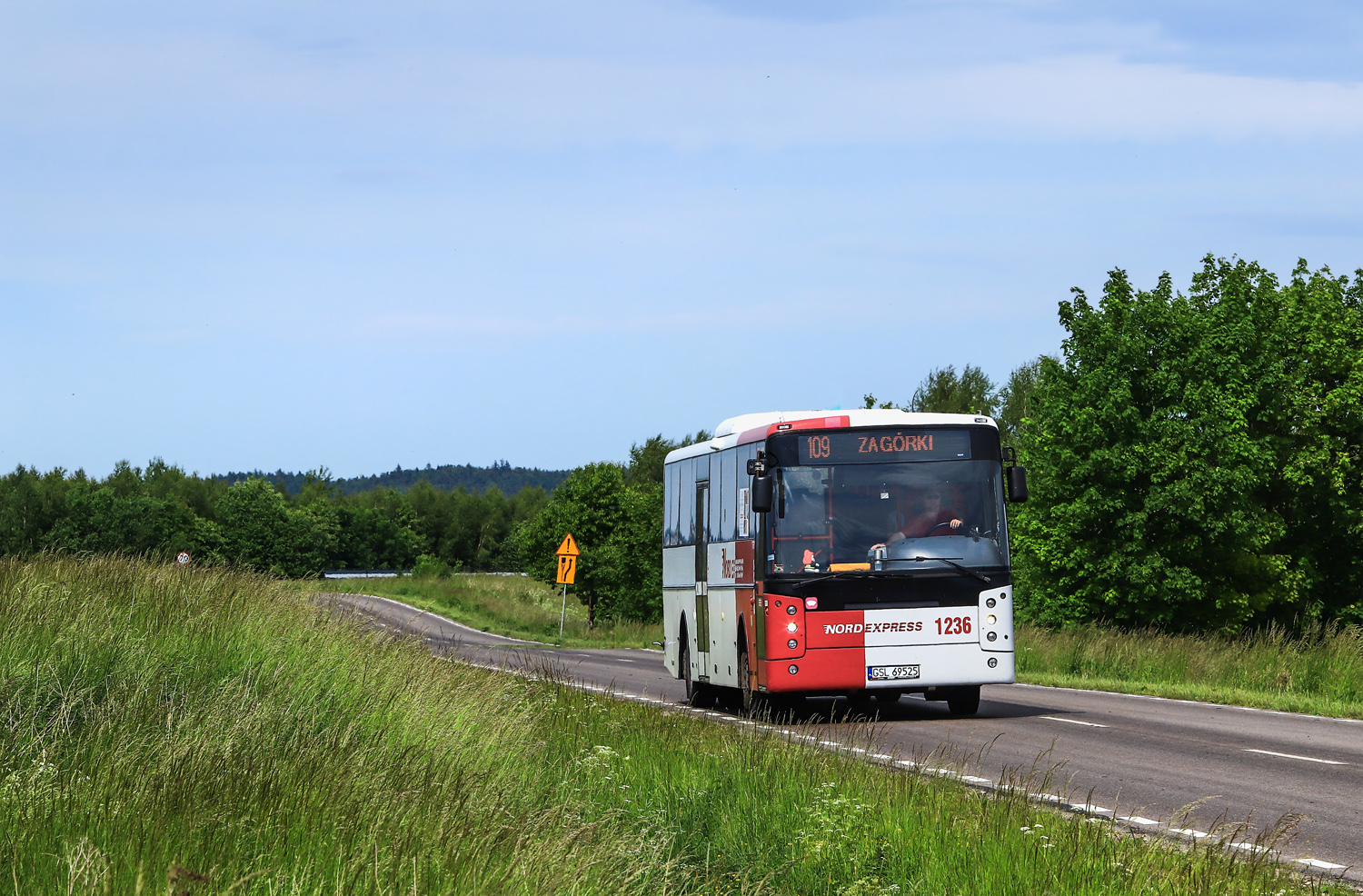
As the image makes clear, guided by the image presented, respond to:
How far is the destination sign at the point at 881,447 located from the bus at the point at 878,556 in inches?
0.6

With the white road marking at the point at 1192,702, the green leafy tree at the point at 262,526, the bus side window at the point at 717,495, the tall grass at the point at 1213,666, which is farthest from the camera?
the green leafy tree at the point at 262,526

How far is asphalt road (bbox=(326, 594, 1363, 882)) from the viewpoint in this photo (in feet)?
32.6

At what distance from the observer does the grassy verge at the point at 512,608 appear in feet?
187

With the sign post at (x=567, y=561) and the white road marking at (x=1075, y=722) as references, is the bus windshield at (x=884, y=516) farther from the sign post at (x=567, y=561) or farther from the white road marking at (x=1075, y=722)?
the sign post at (x=567, y=561)

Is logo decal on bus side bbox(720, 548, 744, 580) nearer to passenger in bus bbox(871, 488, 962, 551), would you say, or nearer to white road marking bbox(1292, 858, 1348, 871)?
passenger in bus bbox(871, 488, 962, 551)

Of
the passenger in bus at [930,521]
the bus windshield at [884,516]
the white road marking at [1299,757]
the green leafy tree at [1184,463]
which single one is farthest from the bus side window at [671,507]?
the green leafy tree at [1184,463]

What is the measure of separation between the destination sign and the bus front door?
3422 mm

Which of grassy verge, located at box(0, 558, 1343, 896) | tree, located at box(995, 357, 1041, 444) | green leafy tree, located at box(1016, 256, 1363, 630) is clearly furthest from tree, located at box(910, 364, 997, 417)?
grassy verge, located at box(0, 558, 1343, 896)

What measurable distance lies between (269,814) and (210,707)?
2554 millimetres

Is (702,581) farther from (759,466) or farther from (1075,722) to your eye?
(1075,722)

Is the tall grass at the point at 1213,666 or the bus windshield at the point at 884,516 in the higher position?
the bus windshield at the point at 884,516

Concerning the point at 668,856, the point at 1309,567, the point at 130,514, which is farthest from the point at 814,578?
the point at 130,514

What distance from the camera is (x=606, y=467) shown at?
Result: 276 feet

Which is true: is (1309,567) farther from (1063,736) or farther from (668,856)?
(668,856)
